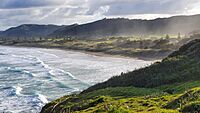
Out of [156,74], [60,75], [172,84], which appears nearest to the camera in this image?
[172,84]

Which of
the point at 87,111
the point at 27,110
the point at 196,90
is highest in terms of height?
the point at 196,90

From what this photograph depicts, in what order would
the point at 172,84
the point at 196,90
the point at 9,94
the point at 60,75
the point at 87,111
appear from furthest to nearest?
the point at 60,75 < the point at 9,94 < the point at 172,84 < the point at 87,111 < the point at 196,90

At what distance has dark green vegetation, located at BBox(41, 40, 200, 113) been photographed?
1912 cm

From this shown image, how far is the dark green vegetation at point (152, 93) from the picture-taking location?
19125mm

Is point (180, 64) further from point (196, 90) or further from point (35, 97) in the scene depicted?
point (35, 97)

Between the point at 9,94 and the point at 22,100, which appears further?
the point at 9,94

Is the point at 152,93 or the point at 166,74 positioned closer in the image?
the point at 152,93

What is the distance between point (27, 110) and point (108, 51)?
316ft

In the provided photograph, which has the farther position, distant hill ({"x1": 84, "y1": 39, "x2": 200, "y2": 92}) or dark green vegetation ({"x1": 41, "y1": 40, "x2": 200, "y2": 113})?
distant hill ({"x1": 84, "y1": 39, "x2": 200, "y2": 92})

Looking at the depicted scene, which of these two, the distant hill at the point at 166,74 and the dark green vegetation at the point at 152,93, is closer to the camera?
the dark green vegetation at the point at 152,93

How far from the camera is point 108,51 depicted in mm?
134875

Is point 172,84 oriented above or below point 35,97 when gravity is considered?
above

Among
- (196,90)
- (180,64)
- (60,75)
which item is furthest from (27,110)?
(60,75)

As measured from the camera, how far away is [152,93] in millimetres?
25672
